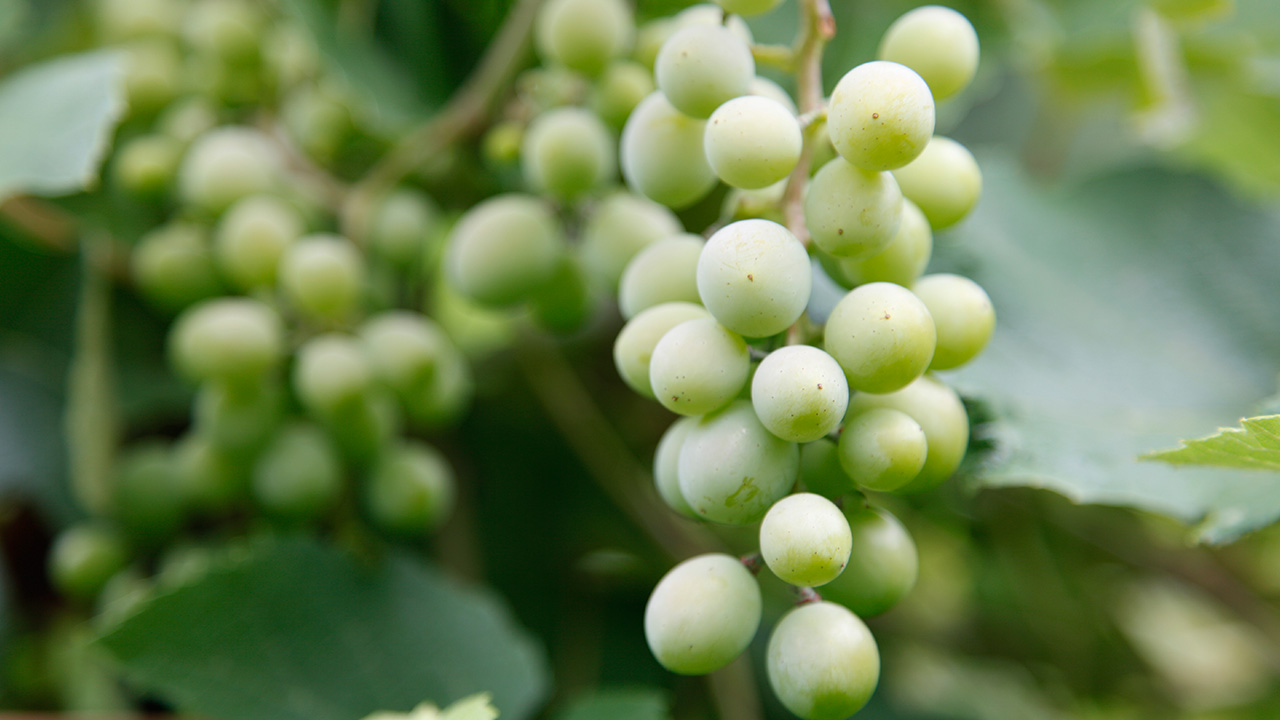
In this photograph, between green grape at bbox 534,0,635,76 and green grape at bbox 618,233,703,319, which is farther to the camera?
green grape at bbox 534,0,635,76

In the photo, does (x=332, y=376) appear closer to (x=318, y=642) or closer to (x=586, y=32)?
(x=318, y=642)

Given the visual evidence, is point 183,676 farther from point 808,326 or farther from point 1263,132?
point 1263,132

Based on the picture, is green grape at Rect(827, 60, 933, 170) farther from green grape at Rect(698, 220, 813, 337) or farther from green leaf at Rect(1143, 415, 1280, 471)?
green leaf at Rect(1143, 415, 1280, 471)

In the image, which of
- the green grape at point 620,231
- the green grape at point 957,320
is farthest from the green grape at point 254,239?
the green grape at point 957,320

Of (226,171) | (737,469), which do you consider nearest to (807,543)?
(737,469)

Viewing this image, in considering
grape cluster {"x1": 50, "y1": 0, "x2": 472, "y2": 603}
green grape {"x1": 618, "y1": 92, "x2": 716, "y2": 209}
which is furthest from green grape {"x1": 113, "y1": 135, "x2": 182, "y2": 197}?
green grape {"x1": 618, "y1": 92, "x2": 716, "y2": 209}

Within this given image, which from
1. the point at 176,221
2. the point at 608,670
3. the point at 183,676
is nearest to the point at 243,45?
the point at 176,221
